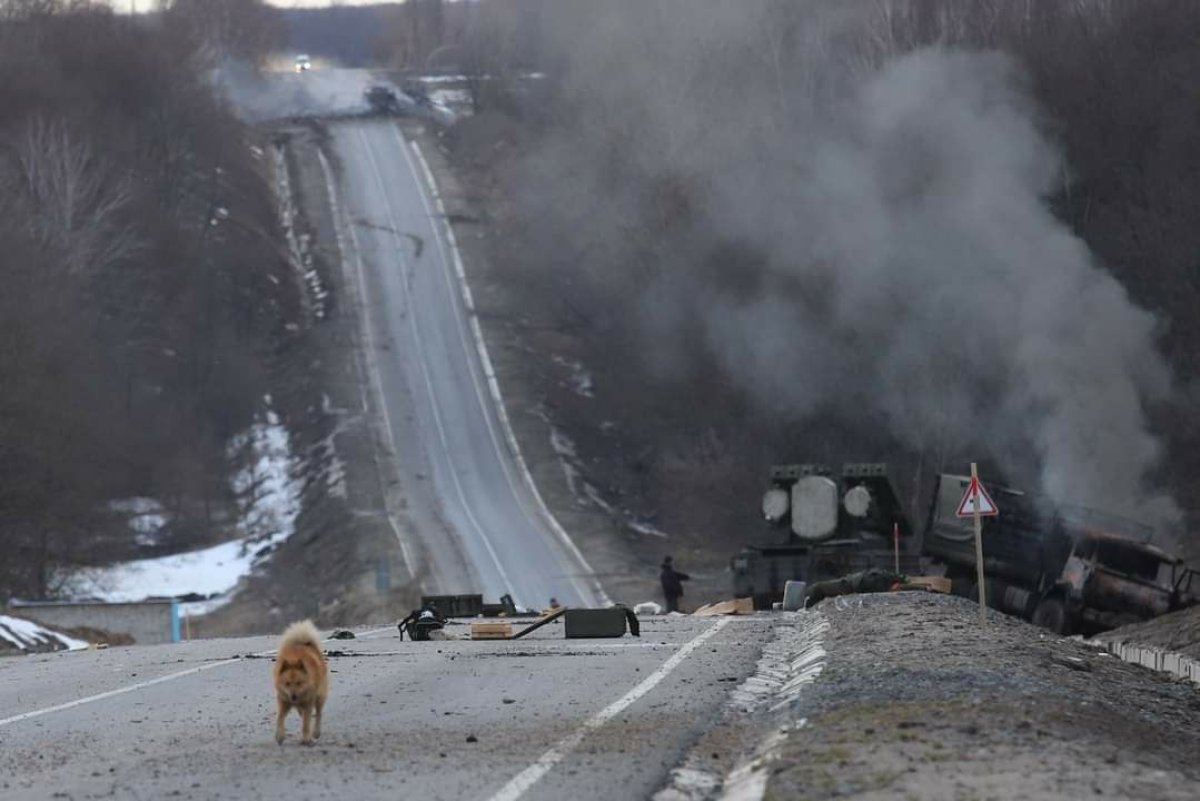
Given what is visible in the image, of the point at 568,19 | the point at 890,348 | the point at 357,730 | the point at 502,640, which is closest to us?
the point at 357,730

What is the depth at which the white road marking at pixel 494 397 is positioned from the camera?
47.7 m

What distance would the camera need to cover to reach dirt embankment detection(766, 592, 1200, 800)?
9188 millimetres

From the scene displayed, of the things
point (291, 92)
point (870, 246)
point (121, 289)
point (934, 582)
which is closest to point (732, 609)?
point (934, 582)

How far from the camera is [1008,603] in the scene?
33312 mm

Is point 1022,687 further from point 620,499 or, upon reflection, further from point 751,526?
point 620,499

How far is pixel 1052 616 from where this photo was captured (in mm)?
31953

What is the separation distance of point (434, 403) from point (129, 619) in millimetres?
26335

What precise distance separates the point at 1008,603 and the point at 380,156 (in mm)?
61166

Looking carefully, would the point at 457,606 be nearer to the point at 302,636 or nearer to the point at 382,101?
the point at 302,636

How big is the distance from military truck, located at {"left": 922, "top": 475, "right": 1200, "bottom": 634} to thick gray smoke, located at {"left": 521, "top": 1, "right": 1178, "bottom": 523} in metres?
4.05

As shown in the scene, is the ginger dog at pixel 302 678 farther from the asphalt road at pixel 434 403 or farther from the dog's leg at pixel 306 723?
the asphalt road at pixel 434 403

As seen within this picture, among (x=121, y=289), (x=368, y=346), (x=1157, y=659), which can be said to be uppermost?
(x=121, y=289)

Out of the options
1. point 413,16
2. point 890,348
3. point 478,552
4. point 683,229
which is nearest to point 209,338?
point 683,229

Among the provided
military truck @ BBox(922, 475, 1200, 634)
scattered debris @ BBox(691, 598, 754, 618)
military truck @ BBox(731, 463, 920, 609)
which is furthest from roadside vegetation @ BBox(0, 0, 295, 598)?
military truck @ BBox(922, 475, 1200, 634)
